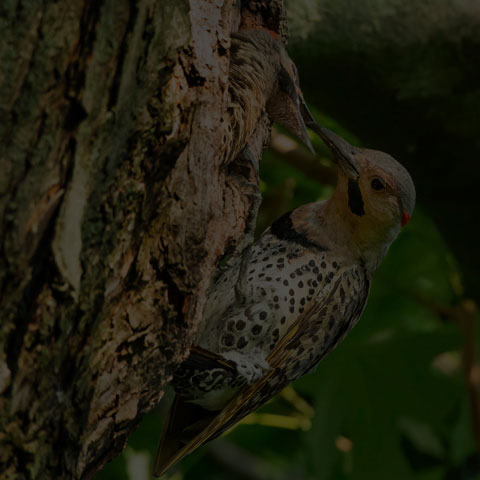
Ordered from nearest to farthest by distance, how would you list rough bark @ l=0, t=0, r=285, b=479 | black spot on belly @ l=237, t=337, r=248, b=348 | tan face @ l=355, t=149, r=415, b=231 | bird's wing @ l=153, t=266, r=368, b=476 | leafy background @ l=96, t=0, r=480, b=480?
rough bark @ l=0, t=0, r=285, b=479 < bird's wing @ l=153, t=266, r=368, b=476 < black spot on belly @ l=237, t=337, r=248, b=348 < tan face @ l=355, t=149, r=415, b=231 < leafy background @ l=96, t=0, r=480, b=480

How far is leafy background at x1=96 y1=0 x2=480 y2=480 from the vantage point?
3033 mm

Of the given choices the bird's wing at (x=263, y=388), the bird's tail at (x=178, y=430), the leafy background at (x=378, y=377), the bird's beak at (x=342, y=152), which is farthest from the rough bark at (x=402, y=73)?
the bird's tail at (x=178, y=430)

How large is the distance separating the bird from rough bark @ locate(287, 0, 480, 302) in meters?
0.43

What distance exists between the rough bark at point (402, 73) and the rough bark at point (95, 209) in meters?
1.45

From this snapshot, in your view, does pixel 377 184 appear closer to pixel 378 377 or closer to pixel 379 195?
pixel 379 195

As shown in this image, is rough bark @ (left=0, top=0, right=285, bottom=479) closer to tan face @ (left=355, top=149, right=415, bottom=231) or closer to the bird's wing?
the bird's wing

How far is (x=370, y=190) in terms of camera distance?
2648 mm

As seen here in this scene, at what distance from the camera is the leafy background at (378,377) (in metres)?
3.03

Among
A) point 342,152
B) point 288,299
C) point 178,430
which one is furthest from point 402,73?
point 178,430

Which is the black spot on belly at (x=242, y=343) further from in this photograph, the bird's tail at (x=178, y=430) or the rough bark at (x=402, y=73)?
the rough bark at (x=402, y=73)

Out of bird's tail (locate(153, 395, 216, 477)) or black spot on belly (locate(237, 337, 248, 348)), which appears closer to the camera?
bird's tail (locate(153, 395, 216, 477))

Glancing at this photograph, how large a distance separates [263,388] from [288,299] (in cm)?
30

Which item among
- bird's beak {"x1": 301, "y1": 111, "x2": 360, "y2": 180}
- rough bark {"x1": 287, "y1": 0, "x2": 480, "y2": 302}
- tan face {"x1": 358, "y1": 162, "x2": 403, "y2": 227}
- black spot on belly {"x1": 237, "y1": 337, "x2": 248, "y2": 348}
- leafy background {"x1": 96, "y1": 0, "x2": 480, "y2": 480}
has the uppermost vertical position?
rough bark {"x1": 287, "y1": 0, "x2": 480, "y2": 302}

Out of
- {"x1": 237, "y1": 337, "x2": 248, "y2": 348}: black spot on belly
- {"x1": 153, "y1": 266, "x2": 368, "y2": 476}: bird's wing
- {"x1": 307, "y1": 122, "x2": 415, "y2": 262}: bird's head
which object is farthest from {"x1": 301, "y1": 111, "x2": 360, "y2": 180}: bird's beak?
{"x1": 237, "y1": 337, "x2": 248, "y2": 348}: black spot on belly
